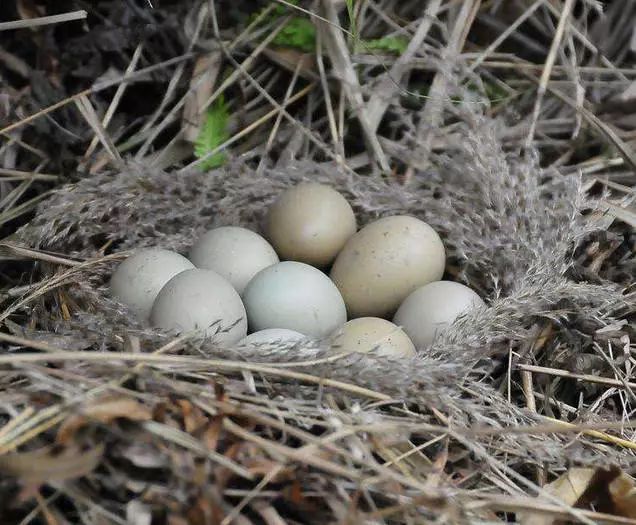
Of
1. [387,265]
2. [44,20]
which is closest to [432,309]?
[387,265]

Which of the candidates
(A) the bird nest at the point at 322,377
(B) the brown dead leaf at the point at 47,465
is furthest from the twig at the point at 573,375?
(B) the brown dead leaf at the point at 47,465

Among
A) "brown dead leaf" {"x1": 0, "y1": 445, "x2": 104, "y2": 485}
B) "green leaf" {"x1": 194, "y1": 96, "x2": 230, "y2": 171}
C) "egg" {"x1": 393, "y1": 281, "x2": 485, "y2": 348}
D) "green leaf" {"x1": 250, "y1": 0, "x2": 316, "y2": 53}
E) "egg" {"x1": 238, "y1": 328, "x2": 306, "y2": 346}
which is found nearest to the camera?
"brown dead leaf" {"x1": 0, "y1": 445, "x2": 104, "y2": 485}

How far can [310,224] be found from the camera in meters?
1.65

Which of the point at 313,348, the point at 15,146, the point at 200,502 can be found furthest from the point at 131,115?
the point at 200,502

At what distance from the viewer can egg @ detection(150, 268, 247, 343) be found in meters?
1.38

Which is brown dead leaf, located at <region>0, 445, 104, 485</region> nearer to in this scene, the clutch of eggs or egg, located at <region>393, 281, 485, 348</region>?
the clutch of eggs

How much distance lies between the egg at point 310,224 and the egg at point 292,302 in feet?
0.44

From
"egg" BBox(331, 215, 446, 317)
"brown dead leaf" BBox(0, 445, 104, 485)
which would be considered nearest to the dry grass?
"brown dead leaf" BBox(0, 445, 104, 485)

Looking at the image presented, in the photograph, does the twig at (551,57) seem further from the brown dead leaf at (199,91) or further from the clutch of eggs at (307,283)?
the brown dead leaf at (199,91)

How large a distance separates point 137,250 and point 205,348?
1.51ft

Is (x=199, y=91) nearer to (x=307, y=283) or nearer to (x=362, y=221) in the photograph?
(x=362, y=221)

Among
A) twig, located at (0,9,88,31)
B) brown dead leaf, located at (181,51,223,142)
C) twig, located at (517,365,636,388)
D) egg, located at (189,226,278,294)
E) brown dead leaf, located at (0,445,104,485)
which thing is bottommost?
twig, located at (517,365,636,388)

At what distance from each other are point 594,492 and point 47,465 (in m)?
0.73

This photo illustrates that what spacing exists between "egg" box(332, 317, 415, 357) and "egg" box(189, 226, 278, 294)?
26cm
